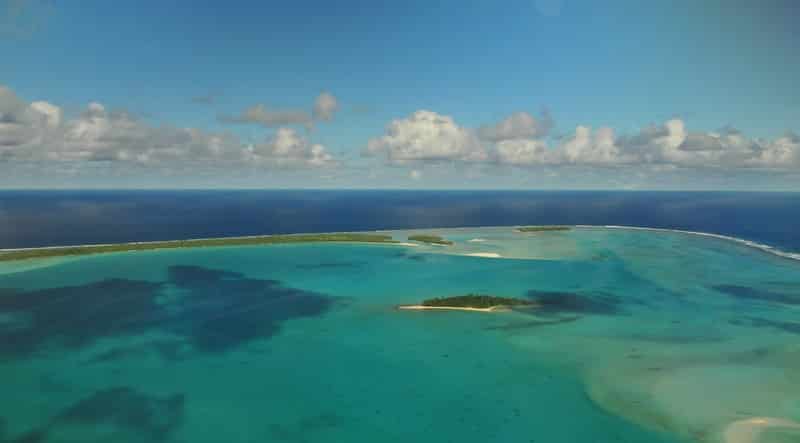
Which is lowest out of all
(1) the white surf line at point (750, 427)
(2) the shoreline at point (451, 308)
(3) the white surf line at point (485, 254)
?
(1) the white surf line at point (750, 427)

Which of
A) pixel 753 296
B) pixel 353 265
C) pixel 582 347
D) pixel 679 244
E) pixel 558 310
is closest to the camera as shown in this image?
pixel 582 347

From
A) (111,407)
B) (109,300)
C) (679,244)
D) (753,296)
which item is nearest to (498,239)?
(679,244)

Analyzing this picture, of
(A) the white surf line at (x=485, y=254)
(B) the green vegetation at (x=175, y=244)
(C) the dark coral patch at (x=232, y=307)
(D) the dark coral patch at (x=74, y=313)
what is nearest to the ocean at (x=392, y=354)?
(D) the dark coral patch at (x=74, y=313)

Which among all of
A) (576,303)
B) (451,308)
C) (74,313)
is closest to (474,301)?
(451,308)

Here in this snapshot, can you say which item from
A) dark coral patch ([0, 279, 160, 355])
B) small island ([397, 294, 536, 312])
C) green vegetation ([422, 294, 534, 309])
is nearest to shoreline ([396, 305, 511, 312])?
small island ([397, 294, 536, 312])

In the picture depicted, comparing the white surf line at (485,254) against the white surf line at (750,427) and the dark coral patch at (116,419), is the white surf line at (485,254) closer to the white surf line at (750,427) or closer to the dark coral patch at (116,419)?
the white surf line at (750,427)

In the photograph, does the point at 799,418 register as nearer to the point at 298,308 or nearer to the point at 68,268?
the point at 298,308

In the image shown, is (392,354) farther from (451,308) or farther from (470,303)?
(470,303)
